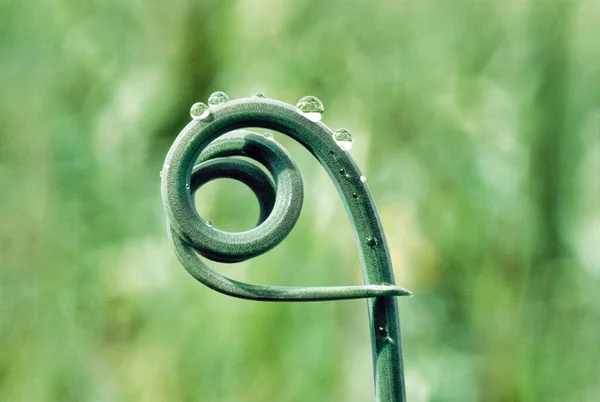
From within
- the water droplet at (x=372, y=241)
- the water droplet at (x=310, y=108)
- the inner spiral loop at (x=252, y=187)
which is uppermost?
the water droplet at (x=310, y=108)

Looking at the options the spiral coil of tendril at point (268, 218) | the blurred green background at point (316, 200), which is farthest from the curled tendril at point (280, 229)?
the blurred green background at point (316, 200)

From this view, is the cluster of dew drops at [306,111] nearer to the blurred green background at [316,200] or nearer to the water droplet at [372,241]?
the water droplet at [372,241]

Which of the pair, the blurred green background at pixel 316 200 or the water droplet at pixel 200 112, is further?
the blurred green background at pixel 316 200

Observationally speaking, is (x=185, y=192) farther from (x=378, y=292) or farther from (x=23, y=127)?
(x=23, y=127)

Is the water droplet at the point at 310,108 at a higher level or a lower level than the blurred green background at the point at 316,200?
lower

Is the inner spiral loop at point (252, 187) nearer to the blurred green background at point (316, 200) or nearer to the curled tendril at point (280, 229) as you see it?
the curled tendril at point (280, 229)

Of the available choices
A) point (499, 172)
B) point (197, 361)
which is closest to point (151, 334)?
point (197, 361)

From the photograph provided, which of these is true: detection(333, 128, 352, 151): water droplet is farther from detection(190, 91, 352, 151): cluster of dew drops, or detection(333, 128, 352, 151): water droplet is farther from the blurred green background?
the blurred green background

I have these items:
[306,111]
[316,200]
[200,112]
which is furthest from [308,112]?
[316,200]
